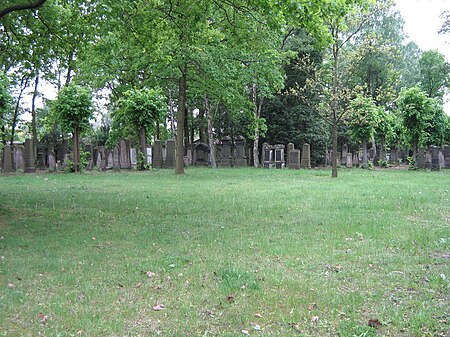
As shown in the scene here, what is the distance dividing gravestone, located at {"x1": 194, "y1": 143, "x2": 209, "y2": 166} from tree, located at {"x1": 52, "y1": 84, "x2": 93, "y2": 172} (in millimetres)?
9646

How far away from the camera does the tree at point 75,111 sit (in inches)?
903

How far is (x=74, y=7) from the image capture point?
9.88 metres

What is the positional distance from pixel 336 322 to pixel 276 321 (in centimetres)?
51

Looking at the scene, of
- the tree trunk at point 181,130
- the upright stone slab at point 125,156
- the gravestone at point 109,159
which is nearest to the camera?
the tree trunk at point 181,130

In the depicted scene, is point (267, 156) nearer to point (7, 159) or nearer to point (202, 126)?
point (202, 126)

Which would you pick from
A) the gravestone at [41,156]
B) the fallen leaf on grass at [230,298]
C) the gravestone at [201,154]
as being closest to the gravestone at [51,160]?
the gravestone at [41,156]

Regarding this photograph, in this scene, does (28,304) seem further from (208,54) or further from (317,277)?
(208,54)

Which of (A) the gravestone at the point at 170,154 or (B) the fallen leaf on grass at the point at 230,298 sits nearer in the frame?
(B) the fallen leaf on grass at the point at 230,298

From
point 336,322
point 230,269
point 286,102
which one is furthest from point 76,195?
point 286,102

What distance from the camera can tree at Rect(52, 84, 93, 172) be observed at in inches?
903

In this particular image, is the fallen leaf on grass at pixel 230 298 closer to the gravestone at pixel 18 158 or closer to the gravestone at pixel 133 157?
the gravestone at pixel 133 157

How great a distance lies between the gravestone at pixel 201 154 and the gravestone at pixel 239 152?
7.56 ft

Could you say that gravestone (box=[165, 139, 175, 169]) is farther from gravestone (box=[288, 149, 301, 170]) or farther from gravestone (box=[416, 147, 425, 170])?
gravestone (box=[416, 147, 425, 170])

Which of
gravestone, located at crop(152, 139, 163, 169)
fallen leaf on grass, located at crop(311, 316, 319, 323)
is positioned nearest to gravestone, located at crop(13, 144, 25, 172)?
gravestone, located at crop(152, 139, 163, 169)
